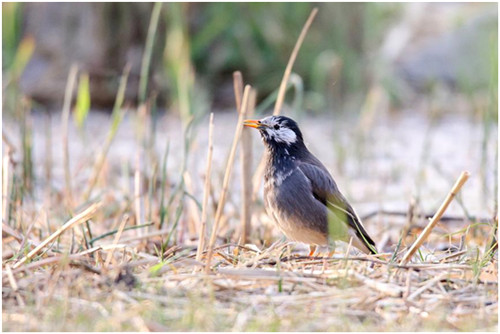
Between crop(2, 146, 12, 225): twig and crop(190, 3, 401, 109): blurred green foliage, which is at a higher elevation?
crop(190, 3, 401, 109): blurred green foliage

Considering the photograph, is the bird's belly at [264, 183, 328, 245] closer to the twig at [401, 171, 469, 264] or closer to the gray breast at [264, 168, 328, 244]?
the gray breast at [264, 168, 328, 244]

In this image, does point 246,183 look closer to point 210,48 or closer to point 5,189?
point 5,189

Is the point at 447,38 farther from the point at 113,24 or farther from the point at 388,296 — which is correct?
the point at 388,296

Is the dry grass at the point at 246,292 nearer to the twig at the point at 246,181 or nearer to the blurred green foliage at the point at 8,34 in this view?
the twig at the point at 246,181

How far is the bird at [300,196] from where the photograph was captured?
15.2ft

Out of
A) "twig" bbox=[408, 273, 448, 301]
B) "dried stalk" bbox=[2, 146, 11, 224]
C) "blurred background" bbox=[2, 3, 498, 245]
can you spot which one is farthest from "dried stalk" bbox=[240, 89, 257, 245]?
"blurred background" bbox=[2, 3, 498, 245]

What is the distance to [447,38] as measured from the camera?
11773 millimetres

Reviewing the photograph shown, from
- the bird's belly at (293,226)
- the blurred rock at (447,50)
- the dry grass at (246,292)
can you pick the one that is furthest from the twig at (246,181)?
the blurred rock at (447,50)

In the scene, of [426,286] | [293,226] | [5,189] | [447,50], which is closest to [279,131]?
[293,226]

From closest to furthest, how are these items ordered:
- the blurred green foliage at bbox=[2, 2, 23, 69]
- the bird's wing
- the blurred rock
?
the bird's wing, the blurred green foliage at bbox=[2, 2, 23, 69], the blurred rock

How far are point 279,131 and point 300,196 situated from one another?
410 mm

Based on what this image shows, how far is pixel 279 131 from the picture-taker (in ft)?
15.9

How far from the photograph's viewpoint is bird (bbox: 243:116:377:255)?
4625mm

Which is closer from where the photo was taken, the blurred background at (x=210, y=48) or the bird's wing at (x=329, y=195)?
the bird's wing at (x=329, y=195)
